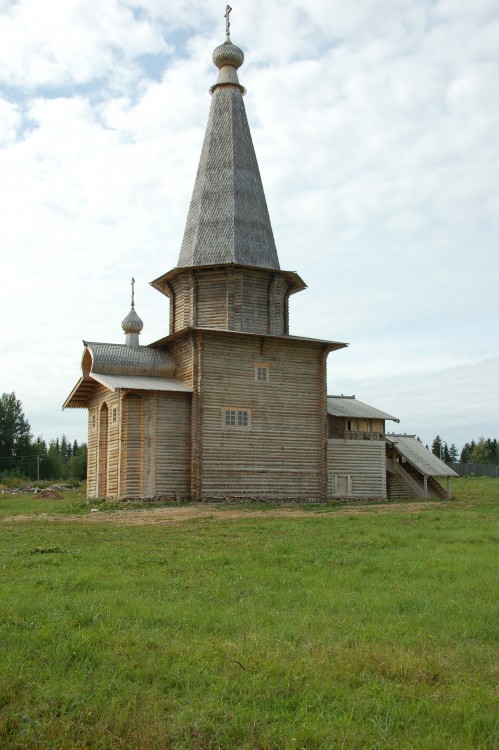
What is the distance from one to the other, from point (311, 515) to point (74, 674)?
1767 cm

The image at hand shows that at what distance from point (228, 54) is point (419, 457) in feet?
66.8

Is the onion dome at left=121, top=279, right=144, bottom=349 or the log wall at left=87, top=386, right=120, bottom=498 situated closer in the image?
the log wall at left=87, top=386, right=120, bottom=498

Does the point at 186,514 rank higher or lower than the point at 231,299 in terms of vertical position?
lower

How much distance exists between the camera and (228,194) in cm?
3064

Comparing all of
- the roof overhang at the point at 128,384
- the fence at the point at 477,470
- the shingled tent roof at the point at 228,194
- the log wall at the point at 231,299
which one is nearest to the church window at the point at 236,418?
the roof overhang at the point at 128,384

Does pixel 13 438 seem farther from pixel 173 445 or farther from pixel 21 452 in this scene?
pixel 173 445

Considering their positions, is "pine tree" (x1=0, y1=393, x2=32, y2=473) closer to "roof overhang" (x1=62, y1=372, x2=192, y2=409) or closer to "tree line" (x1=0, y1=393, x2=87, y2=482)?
"tree line" (x1=0, y1=393, x2=87, y2=482)

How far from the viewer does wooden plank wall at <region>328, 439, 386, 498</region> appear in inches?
1228

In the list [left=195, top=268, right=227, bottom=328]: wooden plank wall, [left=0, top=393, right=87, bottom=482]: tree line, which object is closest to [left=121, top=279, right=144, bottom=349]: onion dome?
[left=195, top=268, right=227, bottom=328]: wooden plank wall

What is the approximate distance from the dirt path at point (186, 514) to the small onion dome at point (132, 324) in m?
9.11

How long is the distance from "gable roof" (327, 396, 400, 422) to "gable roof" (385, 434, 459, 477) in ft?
4.25

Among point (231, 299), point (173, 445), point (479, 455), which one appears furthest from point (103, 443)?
point (479, 455)

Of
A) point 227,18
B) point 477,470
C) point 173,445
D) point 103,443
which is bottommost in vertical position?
point 477,470

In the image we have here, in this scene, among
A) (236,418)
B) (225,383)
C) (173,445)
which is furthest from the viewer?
(236,418)
